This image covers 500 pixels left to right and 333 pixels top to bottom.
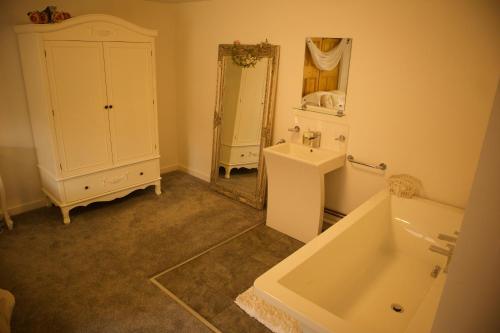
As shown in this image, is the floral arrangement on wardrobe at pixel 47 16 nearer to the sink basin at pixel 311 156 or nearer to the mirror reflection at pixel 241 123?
the mirror reflection at pixel 241 123

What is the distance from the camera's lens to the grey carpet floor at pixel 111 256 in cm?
210

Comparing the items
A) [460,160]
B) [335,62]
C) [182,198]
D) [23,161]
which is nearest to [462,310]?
[460,160]

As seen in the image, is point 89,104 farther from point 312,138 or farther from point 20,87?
point 312,138

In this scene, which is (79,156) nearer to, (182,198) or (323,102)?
(182,198)

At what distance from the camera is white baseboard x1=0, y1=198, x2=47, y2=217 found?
3.27 meters

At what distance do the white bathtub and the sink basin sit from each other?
45 cm

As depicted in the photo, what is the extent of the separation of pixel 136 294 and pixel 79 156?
150 centimetres

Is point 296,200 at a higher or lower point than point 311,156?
lower

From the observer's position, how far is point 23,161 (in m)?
3.24

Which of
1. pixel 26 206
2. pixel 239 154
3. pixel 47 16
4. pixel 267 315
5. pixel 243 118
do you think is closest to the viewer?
pixel 267 315

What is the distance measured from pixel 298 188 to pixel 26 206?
273 centimetres

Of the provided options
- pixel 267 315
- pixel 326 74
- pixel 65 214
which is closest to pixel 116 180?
pixel 65 214

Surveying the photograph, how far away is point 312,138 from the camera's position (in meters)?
3.16

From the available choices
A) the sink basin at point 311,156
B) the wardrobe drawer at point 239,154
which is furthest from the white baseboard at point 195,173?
the sink basin at point 311,156
